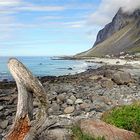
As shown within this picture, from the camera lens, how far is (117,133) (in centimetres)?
1213

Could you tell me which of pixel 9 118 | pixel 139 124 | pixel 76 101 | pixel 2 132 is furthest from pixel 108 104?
pixel 139 124

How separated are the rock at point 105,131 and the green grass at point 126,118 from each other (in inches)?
16.9

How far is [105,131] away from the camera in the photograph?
12102 millimetres

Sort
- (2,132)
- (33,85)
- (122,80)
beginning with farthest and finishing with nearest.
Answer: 1. (122,80)
2. (2,132)
3. (33,85)

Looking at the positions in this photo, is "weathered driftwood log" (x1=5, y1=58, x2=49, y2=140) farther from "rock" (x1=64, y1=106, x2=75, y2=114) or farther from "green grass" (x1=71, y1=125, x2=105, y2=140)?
"rock" (x1=64, y1=106, x2=75, y2=114)

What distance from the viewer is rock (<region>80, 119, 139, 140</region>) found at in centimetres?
1200

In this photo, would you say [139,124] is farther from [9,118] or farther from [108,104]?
[108,104]

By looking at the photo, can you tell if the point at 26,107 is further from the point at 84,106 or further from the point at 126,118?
the point at 84,106

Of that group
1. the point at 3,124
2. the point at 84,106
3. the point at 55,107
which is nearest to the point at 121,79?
the point at 84,106

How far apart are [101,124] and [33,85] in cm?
231

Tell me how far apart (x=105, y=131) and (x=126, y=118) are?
127 cm

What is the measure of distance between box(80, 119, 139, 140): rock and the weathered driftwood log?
1321mm

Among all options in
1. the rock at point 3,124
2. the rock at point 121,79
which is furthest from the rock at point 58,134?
the rock at point 121,79

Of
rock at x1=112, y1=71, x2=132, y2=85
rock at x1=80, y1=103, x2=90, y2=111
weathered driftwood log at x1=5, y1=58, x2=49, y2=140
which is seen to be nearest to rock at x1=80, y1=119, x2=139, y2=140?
weathered driftwood log at x1=5, y1=58, x2=49, y2=140
